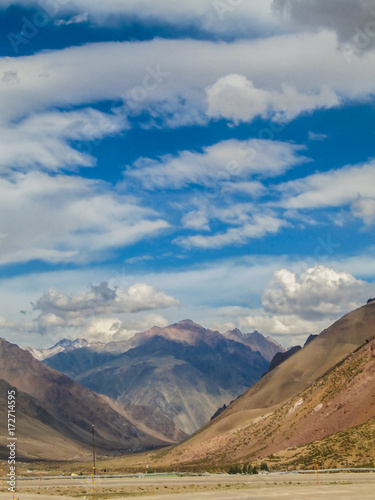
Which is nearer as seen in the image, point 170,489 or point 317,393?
point 170,489

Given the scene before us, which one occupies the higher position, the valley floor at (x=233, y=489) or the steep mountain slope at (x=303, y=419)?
the steep mountain slope at (x=303, y=419)

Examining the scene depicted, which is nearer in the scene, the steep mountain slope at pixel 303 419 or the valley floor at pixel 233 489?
the valley floor at pixel 233 489

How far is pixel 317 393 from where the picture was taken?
135 m

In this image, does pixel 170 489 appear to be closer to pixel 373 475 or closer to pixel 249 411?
pixel 373 475

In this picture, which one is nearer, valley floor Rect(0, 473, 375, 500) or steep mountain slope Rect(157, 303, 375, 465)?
valley floor Rect(0, 473, 375, 500)

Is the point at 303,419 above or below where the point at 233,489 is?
above

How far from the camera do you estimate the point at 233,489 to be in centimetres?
5734

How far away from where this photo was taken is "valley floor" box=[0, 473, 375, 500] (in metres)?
49.6

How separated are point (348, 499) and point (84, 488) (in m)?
30.6

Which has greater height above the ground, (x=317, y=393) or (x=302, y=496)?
(x=317, y=393)

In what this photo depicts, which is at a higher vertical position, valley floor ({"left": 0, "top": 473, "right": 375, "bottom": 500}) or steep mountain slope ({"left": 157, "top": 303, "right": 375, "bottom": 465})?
steep mountain slope ({"left": 157, "top": 303, "right": 375, "bottom": 465})

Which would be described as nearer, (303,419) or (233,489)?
(233,489)

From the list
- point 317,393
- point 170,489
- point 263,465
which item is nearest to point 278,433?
point 317,393

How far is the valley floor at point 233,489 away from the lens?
163 feet
